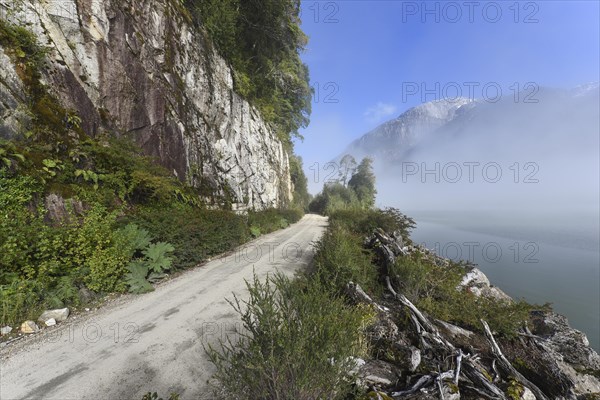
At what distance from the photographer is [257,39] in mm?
20078

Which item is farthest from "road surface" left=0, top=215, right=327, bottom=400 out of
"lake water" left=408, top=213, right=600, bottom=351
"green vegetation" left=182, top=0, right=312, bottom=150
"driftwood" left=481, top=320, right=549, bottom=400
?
"green vegetation" left=182, top=0, right=312, bottom=150

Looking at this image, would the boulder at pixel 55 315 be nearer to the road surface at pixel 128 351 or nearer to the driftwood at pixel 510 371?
the road surface at pixel 128 351

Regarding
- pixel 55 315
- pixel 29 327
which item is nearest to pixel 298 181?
pixel 55 315

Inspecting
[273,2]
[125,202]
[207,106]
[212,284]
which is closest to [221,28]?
[273,2]

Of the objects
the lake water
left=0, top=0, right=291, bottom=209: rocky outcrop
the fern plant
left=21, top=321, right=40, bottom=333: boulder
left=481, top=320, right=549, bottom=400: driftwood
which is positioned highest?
left=0, top=0, right=291, bottom=209: rocky outcrop

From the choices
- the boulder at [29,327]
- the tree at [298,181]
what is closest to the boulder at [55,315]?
the boulder at [29,327]

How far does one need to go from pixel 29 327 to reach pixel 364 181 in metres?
56.7

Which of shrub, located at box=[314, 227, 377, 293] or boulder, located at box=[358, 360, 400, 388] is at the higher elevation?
shrub, located at box=[314, 227, 377, 293]

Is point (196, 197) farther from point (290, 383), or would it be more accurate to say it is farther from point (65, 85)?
point (290, 383)

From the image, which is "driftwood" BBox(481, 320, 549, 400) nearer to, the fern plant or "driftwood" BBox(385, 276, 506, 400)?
"driftwood" BBox(385, 276, 506, 400)

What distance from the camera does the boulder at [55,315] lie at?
4793mm

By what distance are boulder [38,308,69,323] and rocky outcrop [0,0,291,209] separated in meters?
5.29

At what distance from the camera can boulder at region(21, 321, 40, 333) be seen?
441 centimetres

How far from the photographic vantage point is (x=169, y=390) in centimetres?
320
